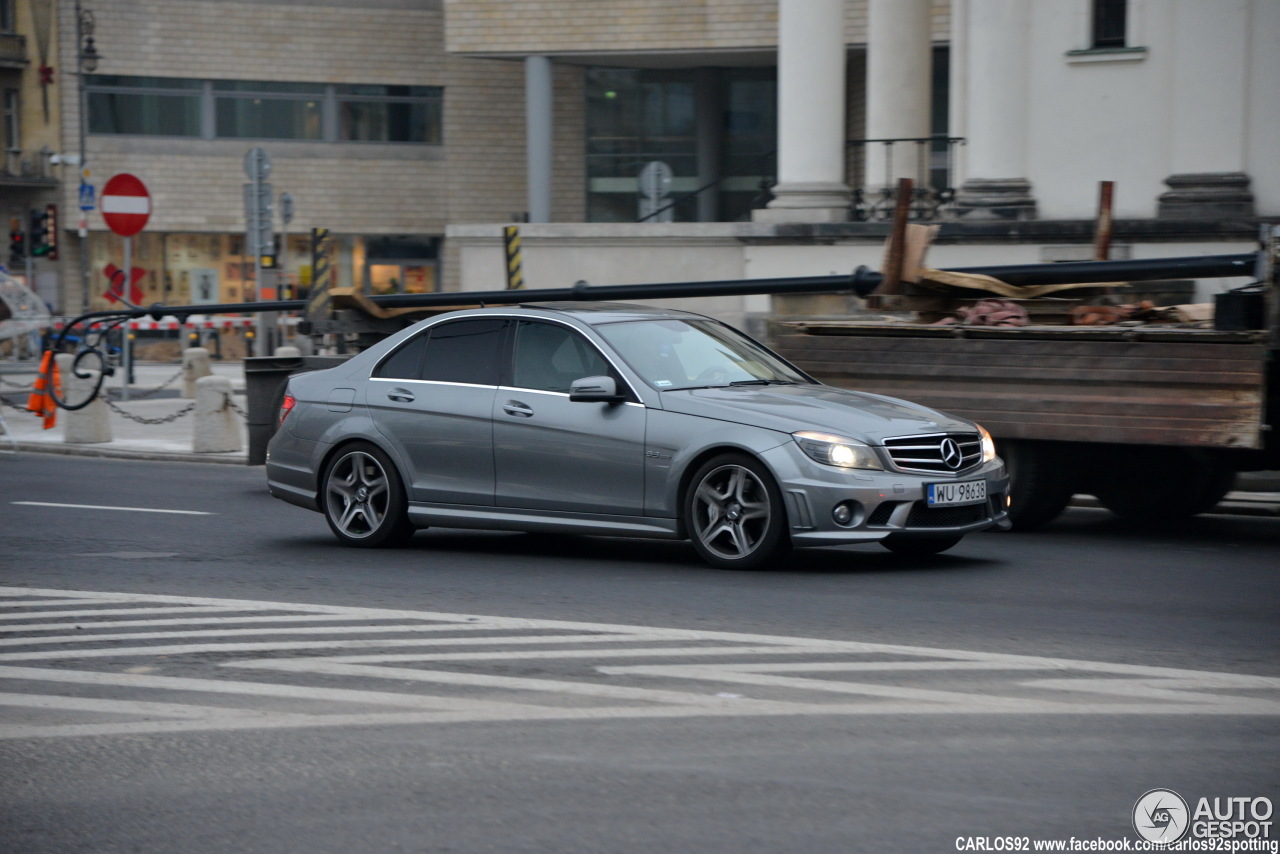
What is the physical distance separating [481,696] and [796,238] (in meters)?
17.4

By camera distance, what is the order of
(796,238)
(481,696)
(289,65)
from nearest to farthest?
(481,696), (796,238), (289,65)

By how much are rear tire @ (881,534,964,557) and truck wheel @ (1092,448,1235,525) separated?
2279 millimetres

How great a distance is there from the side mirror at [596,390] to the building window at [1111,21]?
13.3 meters

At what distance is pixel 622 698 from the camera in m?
6.15

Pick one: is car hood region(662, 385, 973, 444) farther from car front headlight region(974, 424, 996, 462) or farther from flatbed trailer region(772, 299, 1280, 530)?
flatbed trailer region(772, 299, 1280, 530)

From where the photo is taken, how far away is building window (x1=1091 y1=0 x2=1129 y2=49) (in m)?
20.9

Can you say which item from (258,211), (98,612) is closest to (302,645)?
(98,612)

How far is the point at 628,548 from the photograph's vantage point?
10.7 metres

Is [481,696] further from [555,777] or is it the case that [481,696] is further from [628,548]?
[628,548]

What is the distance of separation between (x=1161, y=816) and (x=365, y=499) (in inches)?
269

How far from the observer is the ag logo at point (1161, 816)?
4.52 metres

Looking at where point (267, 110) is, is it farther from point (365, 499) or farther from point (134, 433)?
point (365, 499)

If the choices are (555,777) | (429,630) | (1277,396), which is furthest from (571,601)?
(1277,396)

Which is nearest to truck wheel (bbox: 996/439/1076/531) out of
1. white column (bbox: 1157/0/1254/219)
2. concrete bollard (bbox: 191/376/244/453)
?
white column (bbox: 1157/0/1254/219)
